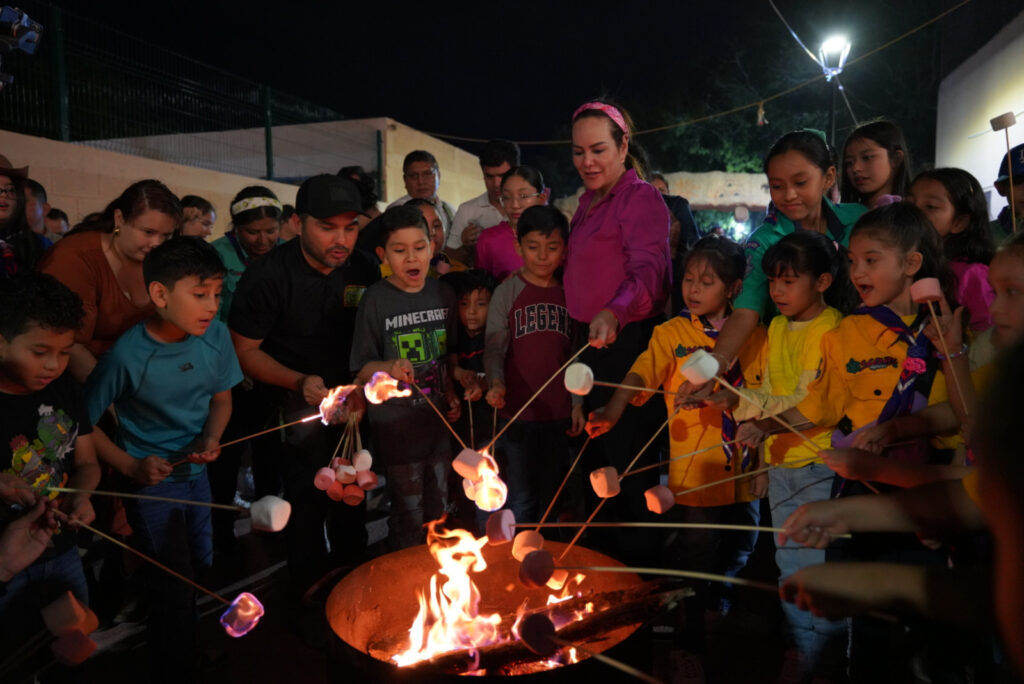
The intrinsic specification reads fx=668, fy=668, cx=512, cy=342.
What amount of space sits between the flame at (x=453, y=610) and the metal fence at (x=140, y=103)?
9000 mm

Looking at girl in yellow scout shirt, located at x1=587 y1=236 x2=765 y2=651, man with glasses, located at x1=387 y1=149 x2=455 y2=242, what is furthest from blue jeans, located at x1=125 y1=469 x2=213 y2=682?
man with glasses, located at x1=387 y1=149 x2=455 y2=242

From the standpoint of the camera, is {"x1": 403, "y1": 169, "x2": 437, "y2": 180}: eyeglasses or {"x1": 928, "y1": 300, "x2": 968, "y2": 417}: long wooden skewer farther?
{"x1": 403, "y1": 169, "x2": 437, "y2": 180}: eyeglasses

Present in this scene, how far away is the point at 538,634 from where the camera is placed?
7.43ft

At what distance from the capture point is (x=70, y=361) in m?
3.41

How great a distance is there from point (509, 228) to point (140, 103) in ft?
29.3

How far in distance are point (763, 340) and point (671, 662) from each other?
180 cm

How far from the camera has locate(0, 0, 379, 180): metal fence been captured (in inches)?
355

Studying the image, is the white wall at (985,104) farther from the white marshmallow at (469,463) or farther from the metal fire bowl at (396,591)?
the white marshmallow at (469,463)

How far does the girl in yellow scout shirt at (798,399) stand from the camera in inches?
133

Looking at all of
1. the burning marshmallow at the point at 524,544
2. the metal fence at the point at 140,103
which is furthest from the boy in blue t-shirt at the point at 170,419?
the metal fence at the point at 140,103

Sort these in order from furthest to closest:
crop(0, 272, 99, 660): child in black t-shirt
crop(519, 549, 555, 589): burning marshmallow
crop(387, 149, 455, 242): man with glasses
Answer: crop(387, 149, 455, 242): man with glasses < crop(0, 272, 99, 660): child in black t-shirt < crop(519, 549, 555, 589): burning marshmallow

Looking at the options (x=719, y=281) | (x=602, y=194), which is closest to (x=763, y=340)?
(x=719, y=281)

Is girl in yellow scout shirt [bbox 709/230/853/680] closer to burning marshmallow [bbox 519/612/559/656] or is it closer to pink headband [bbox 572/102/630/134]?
pink headband [bbox 572/102/630/134]

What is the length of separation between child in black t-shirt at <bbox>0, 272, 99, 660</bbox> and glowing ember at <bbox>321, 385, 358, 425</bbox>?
110cm
